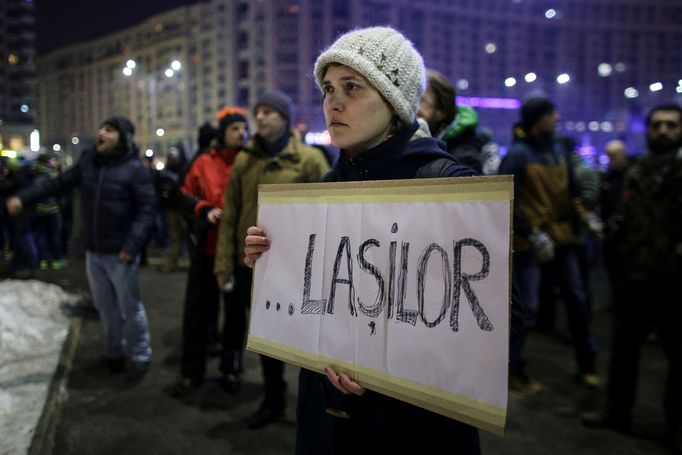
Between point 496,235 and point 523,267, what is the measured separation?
3.46 meters

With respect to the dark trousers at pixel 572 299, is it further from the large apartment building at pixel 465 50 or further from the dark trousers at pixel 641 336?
the large apartment building at pixel 465 50

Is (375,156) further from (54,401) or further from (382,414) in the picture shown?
(54,401)

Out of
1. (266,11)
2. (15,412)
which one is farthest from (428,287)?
(266,11)

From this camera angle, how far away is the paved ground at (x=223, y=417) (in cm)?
359

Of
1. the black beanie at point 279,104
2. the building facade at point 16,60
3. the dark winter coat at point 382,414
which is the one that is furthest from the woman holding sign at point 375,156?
the building facade at point 16,60

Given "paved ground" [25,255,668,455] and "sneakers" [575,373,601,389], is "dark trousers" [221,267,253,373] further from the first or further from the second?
"sneakers" [575,373,601,389]

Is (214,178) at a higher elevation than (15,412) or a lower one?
higher

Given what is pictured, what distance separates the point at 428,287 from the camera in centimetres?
140

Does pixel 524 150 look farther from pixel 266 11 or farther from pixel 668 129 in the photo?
pixel 266 11

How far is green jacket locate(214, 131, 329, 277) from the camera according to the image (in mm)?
3867

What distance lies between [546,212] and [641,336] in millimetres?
1327

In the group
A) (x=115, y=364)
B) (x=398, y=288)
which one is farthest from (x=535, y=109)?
(x=115, y=364)

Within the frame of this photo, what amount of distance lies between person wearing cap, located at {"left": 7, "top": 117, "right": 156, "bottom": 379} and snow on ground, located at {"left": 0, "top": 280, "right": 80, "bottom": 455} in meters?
0.65

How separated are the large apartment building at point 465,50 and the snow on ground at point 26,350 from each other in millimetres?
71988
